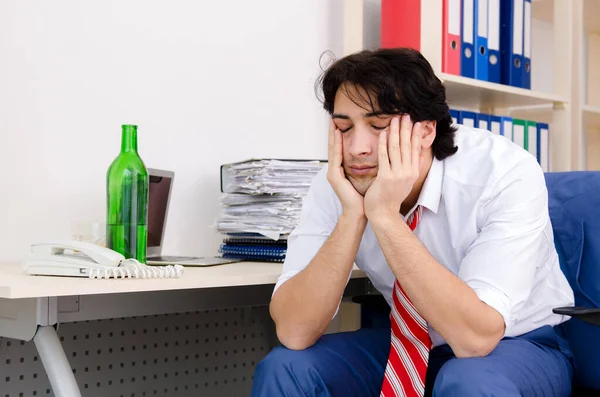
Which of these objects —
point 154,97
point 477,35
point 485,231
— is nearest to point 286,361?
point 485,231

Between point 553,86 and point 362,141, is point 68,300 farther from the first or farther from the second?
point 553,86

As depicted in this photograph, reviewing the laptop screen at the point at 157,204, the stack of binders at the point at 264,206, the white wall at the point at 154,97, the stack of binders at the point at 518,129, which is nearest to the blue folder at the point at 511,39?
the stack of binders at the point at 518,129

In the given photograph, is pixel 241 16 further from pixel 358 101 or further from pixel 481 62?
pixel 358 101

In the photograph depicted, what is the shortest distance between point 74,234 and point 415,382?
32.7 inches

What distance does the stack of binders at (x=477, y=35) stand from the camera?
232 centimetres

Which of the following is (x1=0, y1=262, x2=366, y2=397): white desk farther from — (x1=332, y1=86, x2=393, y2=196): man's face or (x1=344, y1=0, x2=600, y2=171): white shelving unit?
(x1=344, y1=0, x2=600, y2=171): white shelving unit

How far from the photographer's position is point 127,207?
164 centimetres

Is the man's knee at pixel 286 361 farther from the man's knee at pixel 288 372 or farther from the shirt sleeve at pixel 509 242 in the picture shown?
the shirt sleeve at pixel 509 242

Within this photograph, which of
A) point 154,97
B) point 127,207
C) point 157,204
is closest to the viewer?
point 127,207

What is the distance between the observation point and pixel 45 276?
1448 millimetres

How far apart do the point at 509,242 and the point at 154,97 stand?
1.14 metres

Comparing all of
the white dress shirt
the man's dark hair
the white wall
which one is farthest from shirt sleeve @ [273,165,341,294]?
the white wall

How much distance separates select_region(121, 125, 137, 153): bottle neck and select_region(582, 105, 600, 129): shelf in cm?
180

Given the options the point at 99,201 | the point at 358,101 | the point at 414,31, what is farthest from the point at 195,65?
the point at 358,101
